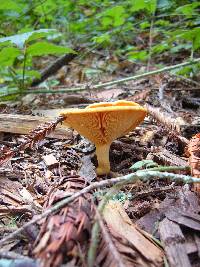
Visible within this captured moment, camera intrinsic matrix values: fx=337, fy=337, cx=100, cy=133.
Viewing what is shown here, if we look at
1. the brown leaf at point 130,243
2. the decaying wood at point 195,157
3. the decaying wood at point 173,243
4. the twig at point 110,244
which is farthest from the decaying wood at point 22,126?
the twig at point 110,244

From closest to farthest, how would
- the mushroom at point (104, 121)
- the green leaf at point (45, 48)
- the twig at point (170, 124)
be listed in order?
the mushroom at point (104, 121) < the twig at point (170, 124) < the green leaf at point (45, 48)

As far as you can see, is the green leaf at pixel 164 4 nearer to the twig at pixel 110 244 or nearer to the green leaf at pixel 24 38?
the green leaf at pixel 24 38

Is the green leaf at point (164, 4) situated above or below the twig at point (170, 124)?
above

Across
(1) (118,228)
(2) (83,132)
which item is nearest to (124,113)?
(2) (83,132)

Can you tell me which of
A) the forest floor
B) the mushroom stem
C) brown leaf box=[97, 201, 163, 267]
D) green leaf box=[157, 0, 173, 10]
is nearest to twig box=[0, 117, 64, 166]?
the forest floor

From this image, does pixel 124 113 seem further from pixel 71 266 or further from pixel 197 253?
pixel 71 266

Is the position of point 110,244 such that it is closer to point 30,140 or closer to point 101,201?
point 101,201

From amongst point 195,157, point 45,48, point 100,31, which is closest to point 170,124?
point 195,157
